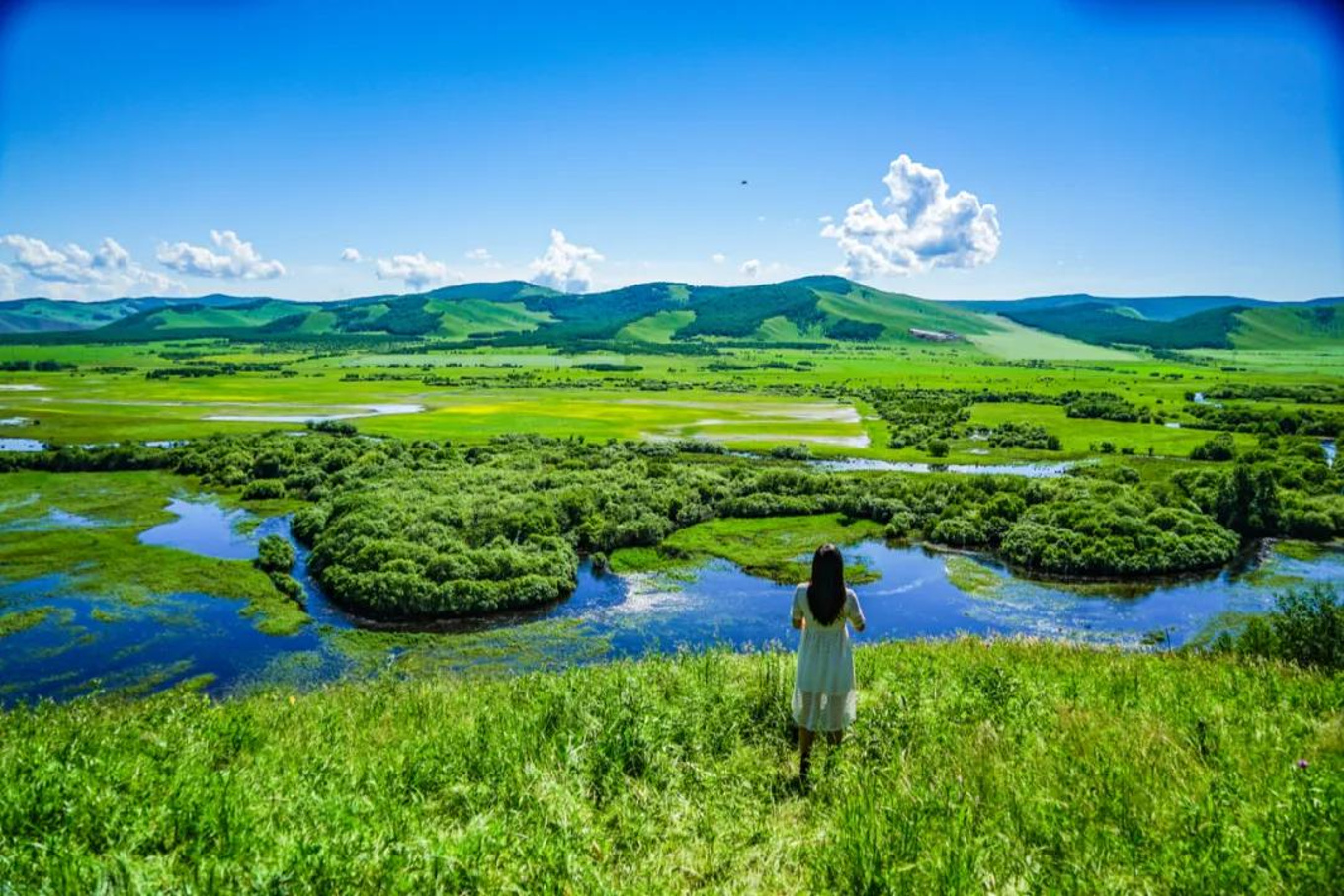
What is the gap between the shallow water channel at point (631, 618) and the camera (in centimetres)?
2506

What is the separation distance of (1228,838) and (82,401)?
13951 centimetres

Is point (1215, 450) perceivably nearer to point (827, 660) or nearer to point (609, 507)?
point (609, 507)

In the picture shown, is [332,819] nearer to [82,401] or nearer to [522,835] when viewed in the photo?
[522,835]

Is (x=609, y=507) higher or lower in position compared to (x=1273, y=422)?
lower

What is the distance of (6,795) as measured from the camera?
18.5 ft

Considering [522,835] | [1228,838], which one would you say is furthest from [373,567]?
[1228,838]

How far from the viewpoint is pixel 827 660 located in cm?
855

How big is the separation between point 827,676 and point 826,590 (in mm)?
968

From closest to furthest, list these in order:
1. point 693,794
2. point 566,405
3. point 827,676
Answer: point 693,794
point 827,676
point 566,405

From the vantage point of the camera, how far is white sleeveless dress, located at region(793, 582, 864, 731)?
8500 millimetres

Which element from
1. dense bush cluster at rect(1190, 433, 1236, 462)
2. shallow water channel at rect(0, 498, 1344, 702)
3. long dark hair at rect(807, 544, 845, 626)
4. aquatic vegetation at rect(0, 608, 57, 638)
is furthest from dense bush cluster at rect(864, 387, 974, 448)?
long dark hair at rect(807, 544, 845, 626)

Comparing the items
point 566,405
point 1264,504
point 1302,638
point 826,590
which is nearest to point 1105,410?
point 1264,504

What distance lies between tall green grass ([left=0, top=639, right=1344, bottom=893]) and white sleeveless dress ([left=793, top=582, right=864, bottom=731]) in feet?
1.41

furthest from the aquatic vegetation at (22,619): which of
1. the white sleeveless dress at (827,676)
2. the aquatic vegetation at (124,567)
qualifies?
the white sleeveless dress at (827,676)
